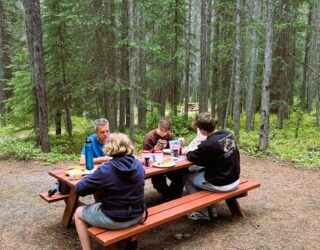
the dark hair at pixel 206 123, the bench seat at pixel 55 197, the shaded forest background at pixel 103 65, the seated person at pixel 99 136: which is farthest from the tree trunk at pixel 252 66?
the bench seat at pixel 55 197

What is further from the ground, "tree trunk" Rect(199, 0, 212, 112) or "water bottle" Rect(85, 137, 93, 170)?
"tree trunk" Rect(199, 0, 212, 112)

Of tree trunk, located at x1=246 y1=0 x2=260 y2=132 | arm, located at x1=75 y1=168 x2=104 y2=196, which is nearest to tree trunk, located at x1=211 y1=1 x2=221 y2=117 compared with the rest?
tree trunk, located at x1=246 y1=0 x2=260 y2=132

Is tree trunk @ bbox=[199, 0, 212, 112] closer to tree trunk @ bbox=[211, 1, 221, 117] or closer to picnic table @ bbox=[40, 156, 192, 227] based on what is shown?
tree trunk @ bbox=[211, 1, 221, 117]

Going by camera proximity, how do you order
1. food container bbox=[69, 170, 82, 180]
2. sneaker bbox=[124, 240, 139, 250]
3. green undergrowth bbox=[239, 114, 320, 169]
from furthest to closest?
green undergrowth bbox=[239, 114, 320, 169] → food container bbox=[69, 170, 82, 180] → sneaker bbox=[124, 240, 139, 250]

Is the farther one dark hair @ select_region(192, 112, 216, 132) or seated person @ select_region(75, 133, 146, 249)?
dark hair @ select_region(192, 112, 216, 132)

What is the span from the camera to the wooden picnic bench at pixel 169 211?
10.8 feet

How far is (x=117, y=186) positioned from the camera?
10.7 ft

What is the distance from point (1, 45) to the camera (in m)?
16.7

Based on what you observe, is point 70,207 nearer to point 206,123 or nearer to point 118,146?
point 118,146

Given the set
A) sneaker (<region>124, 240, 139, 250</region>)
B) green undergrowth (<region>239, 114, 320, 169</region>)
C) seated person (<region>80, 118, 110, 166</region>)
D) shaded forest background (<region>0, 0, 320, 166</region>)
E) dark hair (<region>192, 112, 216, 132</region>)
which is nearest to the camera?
sneaker (<region>124, 240, 139, 250</region>)

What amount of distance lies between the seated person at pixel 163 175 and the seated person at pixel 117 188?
1.94m

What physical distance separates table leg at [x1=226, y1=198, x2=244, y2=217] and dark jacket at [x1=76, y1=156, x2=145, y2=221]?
1.95 metres

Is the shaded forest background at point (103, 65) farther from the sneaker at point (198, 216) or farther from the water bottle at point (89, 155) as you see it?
the water bottle at point (89, 155)

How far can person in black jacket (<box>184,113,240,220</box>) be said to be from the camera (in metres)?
4.33
